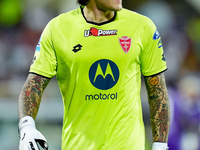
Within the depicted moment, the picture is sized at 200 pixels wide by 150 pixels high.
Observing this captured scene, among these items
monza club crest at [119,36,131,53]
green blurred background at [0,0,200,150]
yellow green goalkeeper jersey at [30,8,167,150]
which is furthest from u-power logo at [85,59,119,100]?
green blurred background at [0,0,200,150]

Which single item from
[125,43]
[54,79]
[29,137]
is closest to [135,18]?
[125,43]

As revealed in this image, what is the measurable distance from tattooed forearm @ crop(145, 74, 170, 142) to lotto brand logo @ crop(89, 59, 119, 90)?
31 cm

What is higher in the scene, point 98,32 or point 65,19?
point 65,19

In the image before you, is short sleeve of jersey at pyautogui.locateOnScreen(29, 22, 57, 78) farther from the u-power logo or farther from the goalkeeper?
the u-power logo

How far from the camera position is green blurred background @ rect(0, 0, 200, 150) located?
731cm

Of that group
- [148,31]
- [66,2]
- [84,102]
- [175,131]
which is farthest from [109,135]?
[66,2]

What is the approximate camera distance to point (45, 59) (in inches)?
140

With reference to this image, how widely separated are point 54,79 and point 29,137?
4.97 meters

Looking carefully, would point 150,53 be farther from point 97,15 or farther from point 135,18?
point 97,15

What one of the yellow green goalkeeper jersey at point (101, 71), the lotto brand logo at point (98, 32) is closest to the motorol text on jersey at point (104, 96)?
the yellow green goalkeeper jersey at point (101, 71)

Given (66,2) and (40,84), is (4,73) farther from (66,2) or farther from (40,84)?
(40,84)

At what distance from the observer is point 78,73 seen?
351 centimetres

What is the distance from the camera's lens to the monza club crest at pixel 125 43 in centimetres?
353

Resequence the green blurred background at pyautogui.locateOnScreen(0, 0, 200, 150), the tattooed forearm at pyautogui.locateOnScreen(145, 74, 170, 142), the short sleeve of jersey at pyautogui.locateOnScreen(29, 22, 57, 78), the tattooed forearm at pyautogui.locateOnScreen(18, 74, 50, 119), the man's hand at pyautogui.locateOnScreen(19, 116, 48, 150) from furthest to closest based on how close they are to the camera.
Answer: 1. the green blurred background at pyautogui.locateOnScreen(0, 0, 200, 150)
2. the tattooed forearm at pyautogui.locateOnScreen(145, 74, 170, 142)
3. the short sleeve of jersey at pyautogui.locateOnScreen(29, 22, 57, 78)
4. the tattooed forearm at pyautogui.locateOnScreen(18, 74, 50, 119)
5. the man's hand at pyautogui.locateOnScreen(19, 116, 48, 150)
